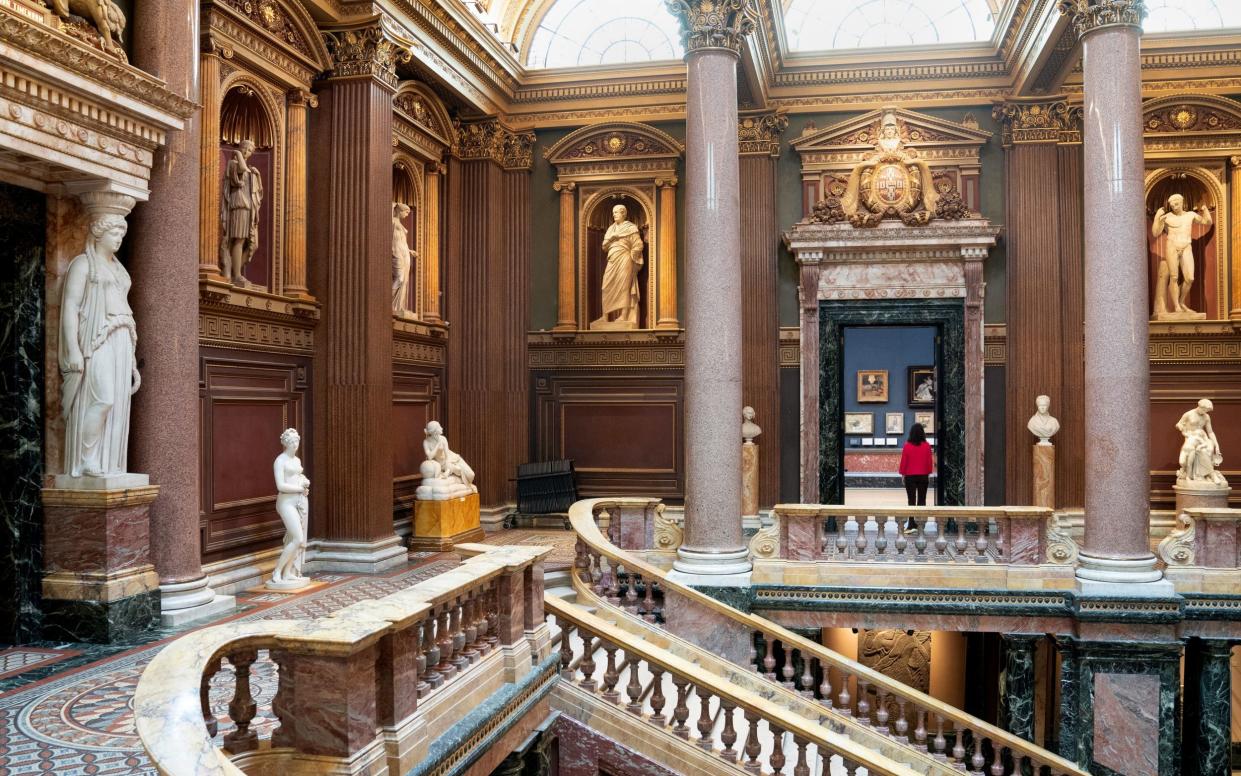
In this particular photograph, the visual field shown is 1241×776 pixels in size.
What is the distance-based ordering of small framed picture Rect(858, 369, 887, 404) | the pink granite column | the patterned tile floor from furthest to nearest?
small framed picture Rect(858, 369, 887, 404), the pink granite column, the patterned tile floor

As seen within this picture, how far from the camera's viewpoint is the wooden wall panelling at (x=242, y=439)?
8.23 m

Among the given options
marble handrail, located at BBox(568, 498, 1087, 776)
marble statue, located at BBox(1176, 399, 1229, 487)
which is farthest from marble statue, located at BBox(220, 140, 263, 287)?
marble statue, located at BBox(1176, 399, 1229, 487)

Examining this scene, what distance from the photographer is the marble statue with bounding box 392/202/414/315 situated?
11203 mm

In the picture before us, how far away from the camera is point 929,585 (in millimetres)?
8852

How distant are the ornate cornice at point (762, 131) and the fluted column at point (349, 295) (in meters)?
5.46

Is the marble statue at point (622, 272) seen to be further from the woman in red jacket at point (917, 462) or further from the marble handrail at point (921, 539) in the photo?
the marble handrail at point (921, 539)

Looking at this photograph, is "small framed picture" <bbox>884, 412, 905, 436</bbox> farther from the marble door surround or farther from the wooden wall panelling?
the wooden wall panelling

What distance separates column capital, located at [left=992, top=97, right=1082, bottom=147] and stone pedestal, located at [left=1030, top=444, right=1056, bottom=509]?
433 centimetres

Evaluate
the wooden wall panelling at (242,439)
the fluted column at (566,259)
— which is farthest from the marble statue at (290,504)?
the fluted column at (566,259)

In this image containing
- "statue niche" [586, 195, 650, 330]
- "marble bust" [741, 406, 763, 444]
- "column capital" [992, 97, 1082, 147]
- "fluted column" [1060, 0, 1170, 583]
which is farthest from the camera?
"statue niche" [586, 195, 650, 330]

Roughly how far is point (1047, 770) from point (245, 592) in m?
7.35

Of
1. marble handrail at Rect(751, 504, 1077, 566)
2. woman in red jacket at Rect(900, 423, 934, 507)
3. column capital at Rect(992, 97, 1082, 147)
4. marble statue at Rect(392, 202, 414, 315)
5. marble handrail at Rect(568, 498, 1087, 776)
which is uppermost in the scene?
column capital at Rect(992, 97, 1082, 147)

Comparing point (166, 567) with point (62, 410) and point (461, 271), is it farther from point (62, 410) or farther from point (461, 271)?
point (461, 271)

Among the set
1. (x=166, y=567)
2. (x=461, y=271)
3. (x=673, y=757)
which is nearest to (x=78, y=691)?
Result: (x=166, y=567)
